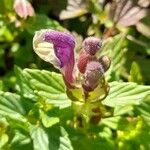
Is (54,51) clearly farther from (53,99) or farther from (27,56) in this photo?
(27,56)

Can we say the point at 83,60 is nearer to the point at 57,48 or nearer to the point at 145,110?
the point at 57,48

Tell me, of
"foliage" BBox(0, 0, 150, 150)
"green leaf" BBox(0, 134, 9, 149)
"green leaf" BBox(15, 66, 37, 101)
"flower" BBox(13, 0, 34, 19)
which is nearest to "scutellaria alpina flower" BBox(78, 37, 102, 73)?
"foliage" BBox(0, 0, 150, 150)

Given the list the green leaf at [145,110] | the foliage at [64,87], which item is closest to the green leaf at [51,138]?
the foliage at [64,87]

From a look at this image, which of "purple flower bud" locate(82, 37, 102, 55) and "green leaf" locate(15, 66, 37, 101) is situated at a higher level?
"purple flower bud" locate(82, 37, 102, 55)

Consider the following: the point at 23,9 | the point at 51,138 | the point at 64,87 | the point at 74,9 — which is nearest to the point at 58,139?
the point at 51,138

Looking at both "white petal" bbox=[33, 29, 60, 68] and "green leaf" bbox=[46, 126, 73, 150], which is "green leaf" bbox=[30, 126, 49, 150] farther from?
"white petal" bbox=[33, 29, 60, 68]

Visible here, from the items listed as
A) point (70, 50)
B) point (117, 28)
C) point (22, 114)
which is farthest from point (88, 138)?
point (117, 28)
